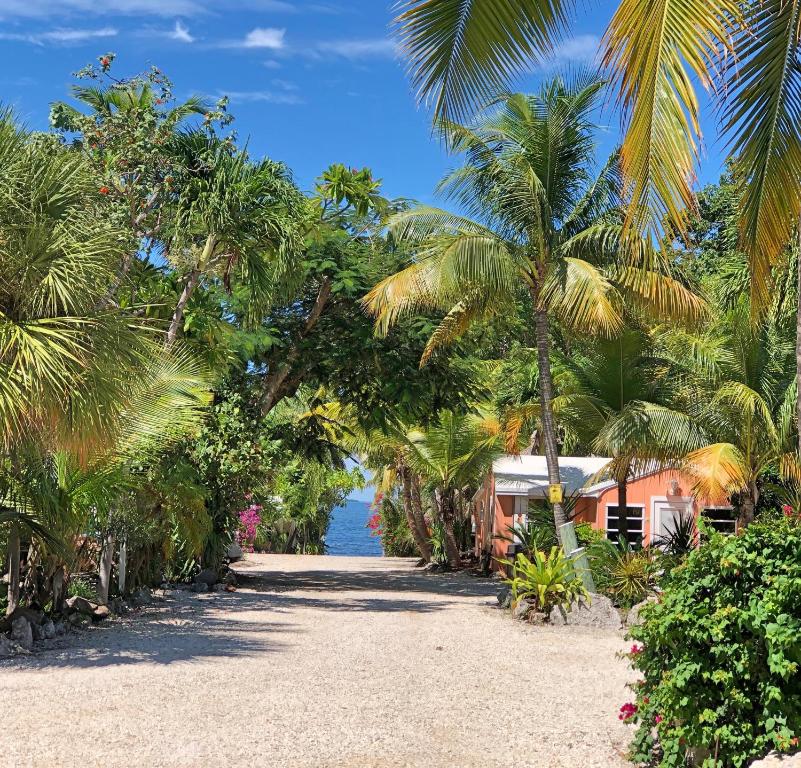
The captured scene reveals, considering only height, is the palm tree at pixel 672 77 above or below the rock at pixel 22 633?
above

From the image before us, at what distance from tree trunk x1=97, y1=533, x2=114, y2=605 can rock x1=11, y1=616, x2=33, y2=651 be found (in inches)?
134

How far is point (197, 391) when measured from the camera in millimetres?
12125

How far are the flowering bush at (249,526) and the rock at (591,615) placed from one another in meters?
18.8

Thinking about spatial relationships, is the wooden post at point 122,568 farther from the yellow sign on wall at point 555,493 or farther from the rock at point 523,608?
the yellow sign on wall at point 555,493

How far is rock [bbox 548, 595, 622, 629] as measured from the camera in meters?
13.9

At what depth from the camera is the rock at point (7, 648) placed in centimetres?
976

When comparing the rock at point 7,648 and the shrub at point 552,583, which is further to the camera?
the shrub at point 552,583

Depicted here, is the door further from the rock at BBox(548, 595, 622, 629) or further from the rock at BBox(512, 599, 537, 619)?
the rock at BBox(548, 595, 622, 629)

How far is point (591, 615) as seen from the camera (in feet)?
45.7

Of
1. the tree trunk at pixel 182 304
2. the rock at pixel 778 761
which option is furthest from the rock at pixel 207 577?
the rock at pixel 778 761

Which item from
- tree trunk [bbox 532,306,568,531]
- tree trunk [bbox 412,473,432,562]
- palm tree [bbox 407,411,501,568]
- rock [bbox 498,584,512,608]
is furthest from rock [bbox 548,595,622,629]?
tree trunk [bbox 412,473,432,562]

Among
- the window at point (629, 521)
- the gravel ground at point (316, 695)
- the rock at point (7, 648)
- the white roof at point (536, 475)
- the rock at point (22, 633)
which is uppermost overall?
the white roof at point (536, 475)

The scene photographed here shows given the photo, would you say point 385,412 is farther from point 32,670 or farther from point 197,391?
point 32,670

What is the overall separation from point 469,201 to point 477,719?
1028cm
